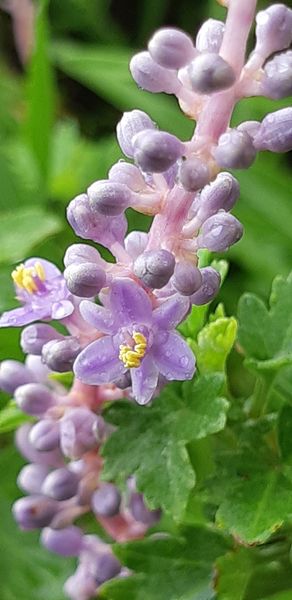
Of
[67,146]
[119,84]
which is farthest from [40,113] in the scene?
[119,84]

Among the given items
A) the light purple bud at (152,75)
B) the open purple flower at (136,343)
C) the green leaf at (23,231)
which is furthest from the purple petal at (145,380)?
the green leaf at (23,231)

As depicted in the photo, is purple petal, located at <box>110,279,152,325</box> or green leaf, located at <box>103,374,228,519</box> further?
green leaf, located at <box>103,374,228,519</box>

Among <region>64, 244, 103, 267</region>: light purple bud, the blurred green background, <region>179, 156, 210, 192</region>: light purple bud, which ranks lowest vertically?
the blurred green background

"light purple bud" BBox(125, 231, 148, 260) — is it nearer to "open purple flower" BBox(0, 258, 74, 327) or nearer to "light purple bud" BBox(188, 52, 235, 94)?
"open purple flower" BBox(0, 258, 74, 327)

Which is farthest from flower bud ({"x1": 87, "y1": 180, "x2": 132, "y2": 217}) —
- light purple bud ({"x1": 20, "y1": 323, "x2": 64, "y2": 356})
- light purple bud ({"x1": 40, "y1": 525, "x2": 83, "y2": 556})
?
light purple bud ({"x1": 40, "y1": 525, "x2": 83, "y2": 556})

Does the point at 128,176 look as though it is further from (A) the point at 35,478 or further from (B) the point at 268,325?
(A) the point at 35,478

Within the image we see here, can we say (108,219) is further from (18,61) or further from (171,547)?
(18,61)
